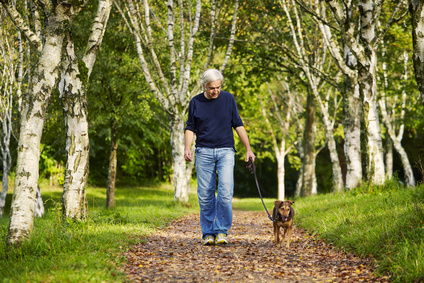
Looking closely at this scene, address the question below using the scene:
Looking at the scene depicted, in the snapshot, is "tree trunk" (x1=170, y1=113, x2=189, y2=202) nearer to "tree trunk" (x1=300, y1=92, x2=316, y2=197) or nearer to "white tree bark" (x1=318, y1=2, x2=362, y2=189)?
"white tree bark" (x1=318, y1=2, x2=362, y2=189)

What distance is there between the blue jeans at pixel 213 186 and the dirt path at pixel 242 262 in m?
0.33

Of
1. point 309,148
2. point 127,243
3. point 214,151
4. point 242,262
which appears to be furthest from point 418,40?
point 309,148

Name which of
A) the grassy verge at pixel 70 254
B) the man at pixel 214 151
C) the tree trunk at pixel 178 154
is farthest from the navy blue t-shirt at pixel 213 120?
the tree trunk at pixel 178 154

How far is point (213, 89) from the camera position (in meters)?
5.94

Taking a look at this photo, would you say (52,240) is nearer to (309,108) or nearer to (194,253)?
(194,253)

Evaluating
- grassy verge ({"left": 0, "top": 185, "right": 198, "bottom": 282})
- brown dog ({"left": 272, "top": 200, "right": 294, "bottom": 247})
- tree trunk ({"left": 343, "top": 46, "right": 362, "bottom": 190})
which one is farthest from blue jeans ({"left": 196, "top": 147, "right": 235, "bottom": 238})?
tree trunk ({"left": 343, "top": 46, "right": 362, "bottom": 190})

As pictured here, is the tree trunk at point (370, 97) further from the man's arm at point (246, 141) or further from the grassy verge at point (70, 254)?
the grassy verge at point (70, 254)

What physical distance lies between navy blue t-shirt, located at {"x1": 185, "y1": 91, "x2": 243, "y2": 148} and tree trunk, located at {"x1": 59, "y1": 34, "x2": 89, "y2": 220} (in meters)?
2.46

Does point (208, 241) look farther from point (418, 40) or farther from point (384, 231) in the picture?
point (418, 40)

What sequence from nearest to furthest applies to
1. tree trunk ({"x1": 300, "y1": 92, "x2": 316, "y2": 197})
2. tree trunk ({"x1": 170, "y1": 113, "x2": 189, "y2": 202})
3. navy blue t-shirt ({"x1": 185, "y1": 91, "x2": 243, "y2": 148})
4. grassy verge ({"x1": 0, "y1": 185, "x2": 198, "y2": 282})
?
1. grassy verge ({"x1": 0, "y1": 185, "x2": 198, "y2": 282})
2. navy blue t-shirt ({"x1": 185, "y1": 91, "x2": 243, "y2": 148})
3. tree trunk ({"x1": 170, "y1": 113, "x2": 189, "y2": 202})
4. tree trunk ({"x1": 300, "y1": 92, "x2": 316, "y2": 197})

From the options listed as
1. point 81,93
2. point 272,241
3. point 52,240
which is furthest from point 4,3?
point 272,241

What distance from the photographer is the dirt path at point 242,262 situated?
4500 mm

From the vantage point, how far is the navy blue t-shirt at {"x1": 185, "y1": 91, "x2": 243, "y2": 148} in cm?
606

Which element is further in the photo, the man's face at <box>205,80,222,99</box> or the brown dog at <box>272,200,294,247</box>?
the brown dog at <box>272,200,294,247</box>
